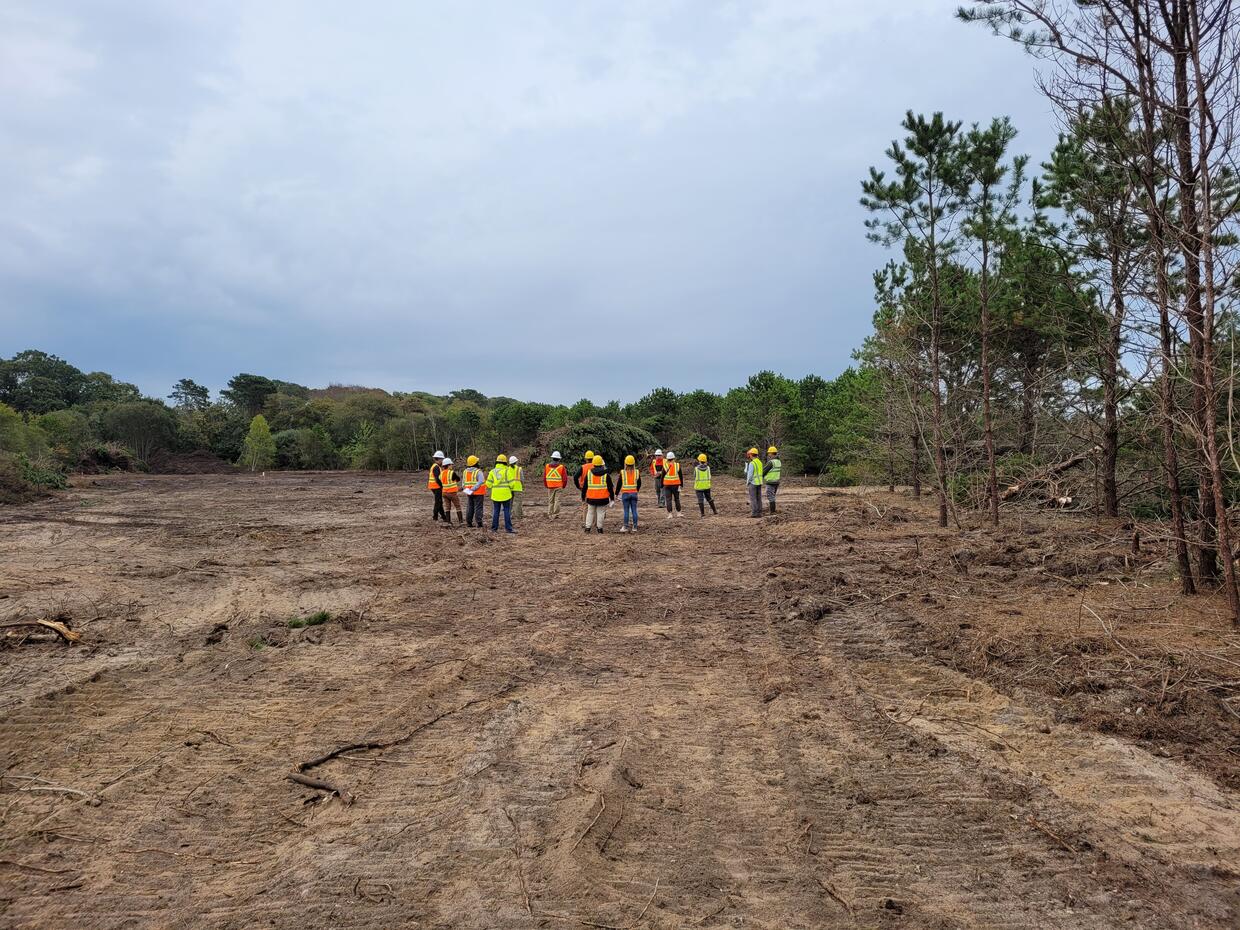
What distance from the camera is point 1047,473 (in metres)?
14.0

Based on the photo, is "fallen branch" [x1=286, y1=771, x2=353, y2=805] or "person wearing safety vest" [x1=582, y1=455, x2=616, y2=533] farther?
"person wearing safety vest" [x1=582, y1=455, x2=616, y2=533]

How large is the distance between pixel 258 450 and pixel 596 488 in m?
42.6

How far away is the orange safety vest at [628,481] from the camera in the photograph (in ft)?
52.4

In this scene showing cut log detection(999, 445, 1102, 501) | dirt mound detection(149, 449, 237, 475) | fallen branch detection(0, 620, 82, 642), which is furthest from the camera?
dirt mound detection(149, 449, 237, 475)

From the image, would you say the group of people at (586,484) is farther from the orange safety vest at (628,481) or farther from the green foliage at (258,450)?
the green foliage at (258,450)

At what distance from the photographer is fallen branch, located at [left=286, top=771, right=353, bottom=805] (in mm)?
4039

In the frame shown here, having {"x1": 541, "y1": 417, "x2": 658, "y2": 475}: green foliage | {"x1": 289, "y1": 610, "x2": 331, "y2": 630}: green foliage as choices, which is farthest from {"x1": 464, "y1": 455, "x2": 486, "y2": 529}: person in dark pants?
{"x1": 541, "y1": 417, "x2": 658, "y2": 475}: green foliage

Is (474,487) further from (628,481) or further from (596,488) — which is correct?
(628,481)

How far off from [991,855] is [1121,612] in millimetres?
5331

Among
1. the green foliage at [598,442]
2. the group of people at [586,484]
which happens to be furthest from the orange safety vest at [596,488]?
the green foliage at [598,442]

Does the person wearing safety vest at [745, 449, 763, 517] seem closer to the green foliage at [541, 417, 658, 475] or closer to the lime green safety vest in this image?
the lime green safety vest

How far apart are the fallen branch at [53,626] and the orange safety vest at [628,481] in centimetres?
1056

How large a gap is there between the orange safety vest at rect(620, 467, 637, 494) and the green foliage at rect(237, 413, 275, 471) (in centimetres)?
4225

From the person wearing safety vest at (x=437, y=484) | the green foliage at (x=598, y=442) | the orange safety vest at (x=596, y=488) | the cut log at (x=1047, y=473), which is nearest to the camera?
the cut log at (x=1047, y=473)
